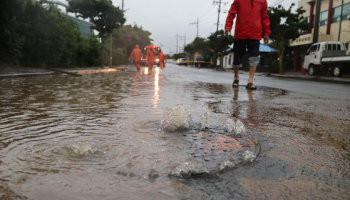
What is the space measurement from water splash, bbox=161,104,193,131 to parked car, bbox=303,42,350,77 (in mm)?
15982

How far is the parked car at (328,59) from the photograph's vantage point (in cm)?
1734

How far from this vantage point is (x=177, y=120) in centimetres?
298

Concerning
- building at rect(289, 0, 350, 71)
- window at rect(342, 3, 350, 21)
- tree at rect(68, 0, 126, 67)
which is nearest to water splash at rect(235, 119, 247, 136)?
building at rect(289, 0, 350, 71)

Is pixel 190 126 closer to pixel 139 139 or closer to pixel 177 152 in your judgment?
pixel 139 139

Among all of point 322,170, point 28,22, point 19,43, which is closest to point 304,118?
point 322,170

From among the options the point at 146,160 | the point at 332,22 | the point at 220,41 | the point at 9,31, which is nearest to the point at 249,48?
the point at 146,160

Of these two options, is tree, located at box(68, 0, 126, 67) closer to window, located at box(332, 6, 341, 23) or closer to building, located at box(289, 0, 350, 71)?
building, located at box(289, 0, 350, 71)

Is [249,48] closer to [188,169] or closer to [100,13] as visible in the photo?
[188,169]

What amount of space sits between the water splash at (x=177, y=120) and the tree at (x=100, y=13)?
2184cm

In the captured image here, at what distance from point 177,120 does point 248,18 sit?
5136 millimetres

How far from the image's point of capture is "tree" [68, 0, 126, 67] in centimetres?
2381

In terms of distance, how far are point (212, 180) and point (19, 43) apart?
40.5 ft

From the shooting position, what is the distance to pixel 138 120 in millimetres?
3344

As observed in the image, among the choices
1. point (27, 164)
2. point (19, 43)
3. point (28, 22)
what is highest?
point (28, 22)
